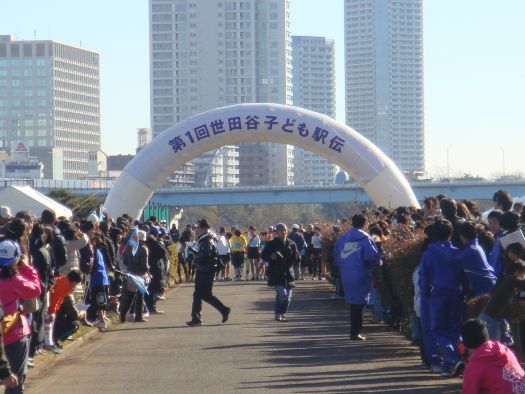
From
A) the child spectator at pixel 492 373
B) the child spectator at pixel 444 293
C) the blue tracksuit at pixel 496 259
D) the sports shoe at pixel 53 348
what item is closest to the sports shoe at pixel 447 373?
the child spectator at pixel 444 293

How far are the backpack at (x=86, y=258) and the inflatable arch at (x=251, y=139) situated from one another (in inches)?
617

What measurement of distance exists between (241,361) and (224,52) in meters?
182

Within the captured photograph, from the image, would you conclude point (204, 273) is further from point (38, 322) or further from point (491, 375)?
point (491, 375)

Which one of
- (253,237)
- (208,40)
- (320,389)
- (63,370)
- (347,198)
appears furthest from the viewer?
(208,40)

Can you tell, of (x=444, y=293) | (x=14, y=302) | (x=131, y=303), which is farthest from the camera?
(x=131, y=303)

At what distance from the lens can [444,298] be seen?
531 inches

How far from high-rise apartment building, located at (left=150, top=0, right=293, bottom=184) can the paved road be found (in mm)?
173040

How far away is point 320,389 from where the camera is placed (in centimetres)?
1305

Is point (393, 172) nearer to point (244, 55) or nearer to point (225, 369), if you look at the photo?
point (225, 369)

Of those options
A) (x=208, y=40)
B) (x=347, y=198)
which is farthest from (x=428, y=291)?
(x=208, y=40)

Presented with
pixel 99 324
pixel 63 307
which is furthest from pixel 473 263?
pixel 99 324

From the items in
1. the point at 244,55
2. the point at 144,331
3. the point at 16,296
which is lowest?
the point at 144,331

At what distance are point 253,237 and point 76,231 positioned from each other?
22457 mm

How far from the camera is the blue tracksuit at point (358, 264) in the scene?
1773 cm
